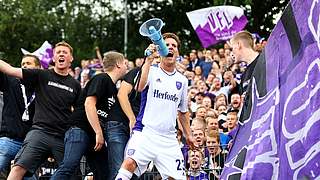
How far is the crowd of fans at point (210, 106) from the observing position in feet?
29.2

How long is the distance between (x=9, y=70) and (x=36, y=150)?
3.21 feet

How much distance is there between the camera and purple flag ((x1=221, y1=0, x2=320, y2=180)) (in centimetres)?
441

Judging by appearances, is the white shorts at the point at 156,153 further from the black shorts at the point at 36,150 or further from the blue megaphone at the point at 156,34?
the black shorts at the point at 36,150

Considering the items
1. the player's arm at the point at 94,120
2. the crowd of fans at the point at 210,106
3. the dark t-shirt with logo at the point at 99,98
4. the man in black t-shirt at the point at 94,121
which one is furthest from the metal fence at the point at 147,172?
the player's arm at the point at 94,120

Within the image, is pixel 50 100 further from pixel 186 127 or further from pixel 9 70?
pixel 186 127

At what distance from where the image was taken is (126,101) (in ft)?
25.3

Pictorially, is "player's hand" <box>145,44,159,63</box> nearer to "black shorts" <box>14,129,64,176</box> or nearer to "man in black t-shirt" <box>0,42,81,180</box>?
"man in black t-shirt" <box>0,42,81,180</box>

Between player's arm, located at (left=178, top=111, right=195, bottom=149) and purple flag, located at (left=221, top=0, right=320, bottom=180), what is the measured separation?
2930 millimetres

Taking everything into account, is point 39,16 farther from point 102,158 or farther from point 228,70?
point 102,158

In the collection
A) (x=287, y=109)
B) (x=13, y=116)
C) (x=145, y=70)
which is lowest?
(x=287, y=109)

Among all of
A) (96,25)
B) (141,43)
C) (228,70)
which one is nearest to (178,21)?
(141,43)

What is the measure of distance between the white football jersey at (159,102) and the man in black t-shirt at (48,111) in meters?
1.08

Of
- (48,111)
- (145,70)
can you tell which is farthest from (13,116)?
(145,70)

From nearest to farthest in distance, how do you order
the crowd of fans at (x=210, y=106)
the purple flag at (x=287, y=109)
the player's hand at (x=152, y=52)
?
the purple flag at (x=287, y=109) → the player's hand at (x=152, y=52) → the crowd of fans at (x=210, y=106)
